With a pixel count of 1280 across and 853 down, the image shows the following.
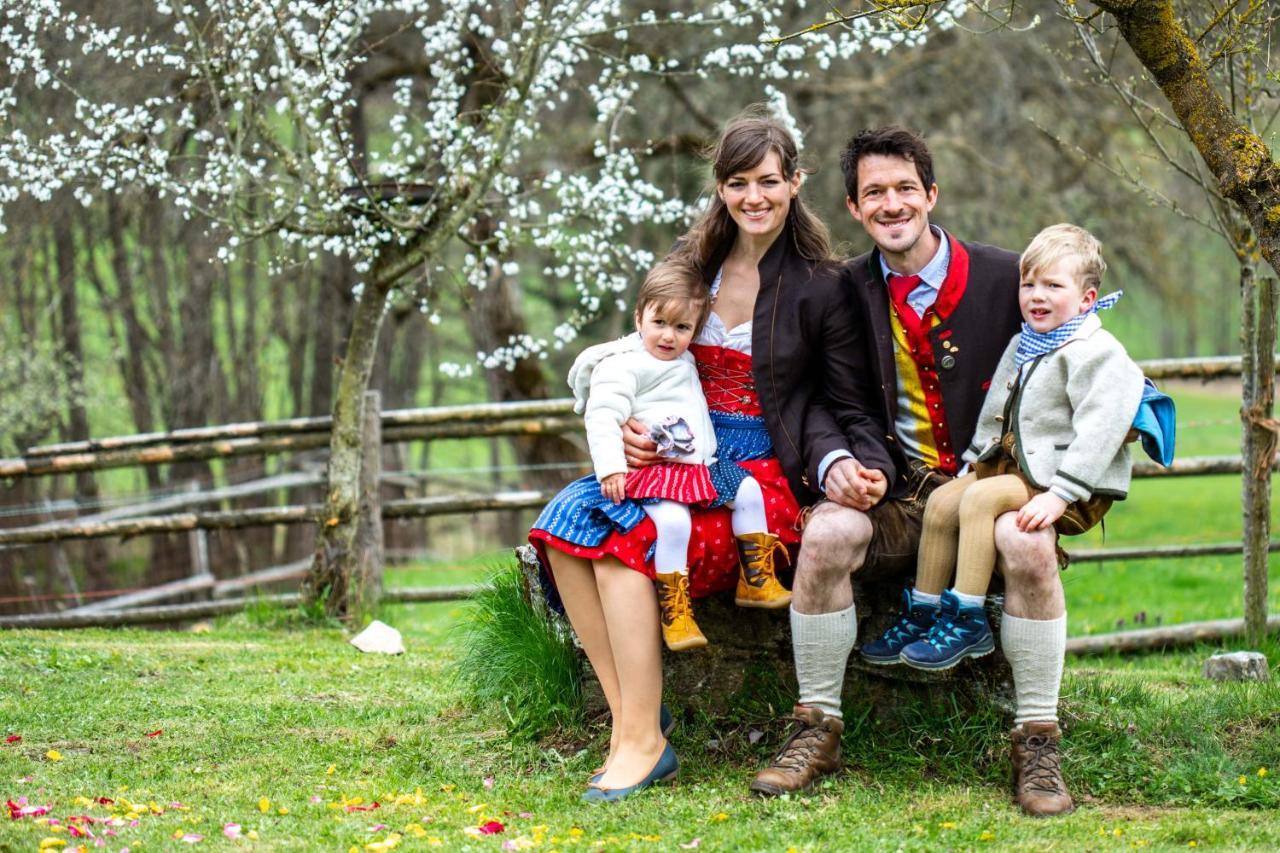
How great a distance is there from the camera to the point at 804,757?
3375 millimetres

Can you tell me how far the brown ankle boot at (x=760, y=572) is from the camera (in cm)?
347

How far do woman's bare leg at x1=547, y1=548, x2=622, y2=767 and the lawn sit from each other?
0.84ft

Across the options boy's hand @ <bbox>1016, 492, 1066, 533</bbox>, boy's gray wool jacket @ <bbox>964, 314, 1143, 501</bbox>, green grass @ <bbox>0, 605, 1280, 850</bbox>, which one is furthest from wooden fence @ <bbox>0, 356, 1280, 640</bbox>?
boy's hand @ <bbox>1016, 492, 1066, 533</bbox>

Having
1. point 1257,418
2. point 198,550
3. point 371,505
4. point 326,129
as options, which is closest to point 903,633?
point 1257,418

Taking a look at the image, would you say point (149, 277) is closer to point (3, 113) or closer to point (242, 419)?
point (242, 419)

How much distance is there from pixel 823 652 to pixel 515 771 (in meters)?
0.93

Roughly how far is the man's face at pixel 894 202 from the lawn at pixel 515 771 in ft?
4.20

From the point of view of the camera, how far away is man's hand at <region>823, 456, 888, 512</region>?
340 centimetres

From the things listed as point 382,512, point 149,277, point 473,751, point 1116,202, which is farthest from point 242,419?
point 473,751

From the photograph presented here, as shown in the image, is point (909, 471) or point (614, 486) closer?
point (614, 486)

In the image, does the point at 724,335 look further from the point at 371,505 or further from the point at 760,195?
the point at 371,505

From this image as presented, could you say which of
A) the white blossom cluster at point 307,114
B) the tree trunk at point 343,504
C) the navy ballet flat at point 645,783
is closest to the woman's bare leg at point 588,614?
the navy ballet flat at point 645,783

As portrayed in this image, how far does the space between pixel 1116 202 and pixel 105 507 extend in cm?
843

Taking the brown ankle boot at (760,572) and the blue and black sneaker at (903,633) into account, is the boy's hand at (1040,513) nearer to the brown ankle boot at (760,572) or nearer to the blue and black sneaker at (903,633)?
the blue and black sneaker at (903,633)
